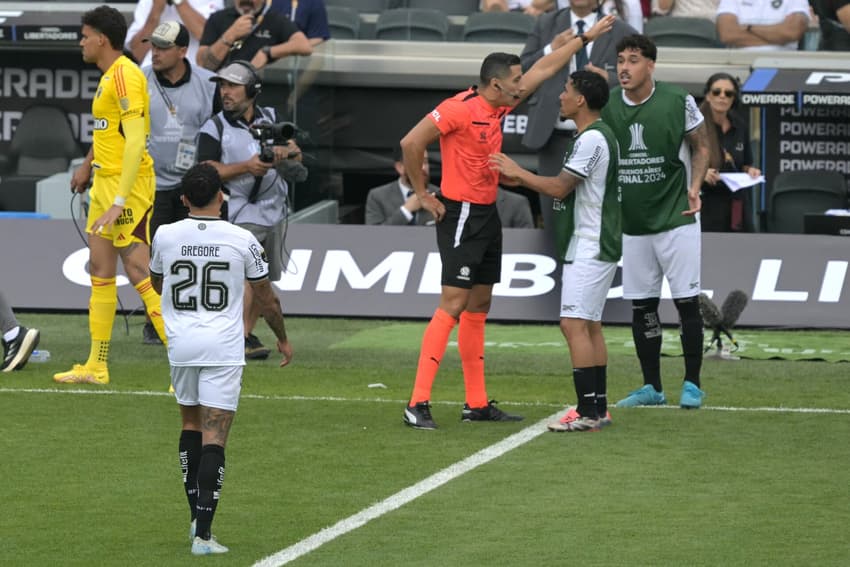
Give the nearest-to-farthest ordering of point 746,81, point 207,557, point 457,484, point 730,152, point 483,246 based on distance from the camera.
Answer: point 207,557
point 457,484
point 483,246
point 730,152
point 746,81

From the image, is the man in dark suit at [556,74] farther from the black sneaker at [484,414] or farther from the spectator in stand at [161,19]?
the black sneaker at [484,414]

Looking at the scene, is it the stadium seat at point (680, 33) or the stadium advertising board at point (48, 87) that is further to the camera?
the stadium advertising board at point (48, 87)

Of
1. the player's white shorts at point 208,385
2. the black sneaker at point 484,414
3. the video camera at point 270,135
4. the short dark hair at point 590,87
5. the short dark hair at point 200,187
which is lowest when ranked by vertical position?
the black sneaker at point 484,414

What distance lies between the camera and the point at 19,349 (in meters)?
11.5

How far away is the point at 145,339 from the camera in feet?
43.0

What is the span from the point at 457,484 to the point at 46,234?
300 inches

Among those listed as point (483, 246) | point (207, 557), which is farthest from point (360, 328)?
point (207, 557)

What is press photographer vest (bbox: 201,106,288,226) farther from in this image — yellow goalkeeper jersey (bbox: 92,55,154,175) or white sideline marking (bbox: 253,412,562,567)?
white sideline marking (bbox: 253,412,562,567)

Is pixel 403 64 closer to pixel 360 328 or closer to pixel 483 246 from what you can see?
pixel 360 328

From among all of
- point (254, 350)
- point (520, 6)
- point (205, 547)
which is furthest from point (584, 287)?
point (520, 6)

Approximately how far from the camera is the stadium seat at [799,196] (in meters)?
16.5

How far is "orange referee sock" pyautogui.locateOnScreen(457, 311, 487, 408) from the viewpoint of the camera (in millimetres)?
9719

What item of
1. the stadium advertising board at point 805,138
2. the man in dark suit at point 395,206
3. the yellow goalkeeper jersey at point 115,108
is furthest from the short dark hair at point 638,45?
the stadium advertising board at point 805,138

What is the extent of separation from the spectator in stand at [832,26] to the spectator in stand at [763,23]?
0.16m
